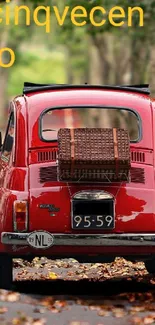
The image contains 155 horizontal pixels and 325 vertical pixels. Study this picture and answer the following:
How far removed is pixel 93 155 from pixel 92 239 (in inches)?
34.8

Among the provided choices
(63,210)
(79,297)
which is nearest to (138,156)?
(63,210)

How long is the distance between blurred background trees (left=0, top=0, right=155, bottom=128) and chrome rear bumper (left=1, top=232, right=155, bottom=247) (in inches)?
467

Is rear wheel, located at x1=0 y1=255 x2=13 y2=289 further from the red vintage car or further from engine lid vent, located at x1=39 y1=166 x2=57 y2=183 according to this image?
engine lid vent, located at x1=39 y1=166 x2=57 y2=183

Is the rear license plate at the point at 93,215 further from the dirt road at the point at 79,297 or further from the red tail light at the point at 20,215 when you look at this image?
the dirt road at the point at 79,297

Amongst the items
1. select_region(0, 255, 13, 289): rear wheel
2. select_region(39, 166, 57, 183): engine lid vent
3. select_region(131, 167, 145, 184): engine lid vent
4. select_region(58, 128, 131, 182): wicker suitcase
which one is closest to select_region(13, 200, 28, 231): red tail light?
select_region(39, 166, 57, 183): engine lid vent

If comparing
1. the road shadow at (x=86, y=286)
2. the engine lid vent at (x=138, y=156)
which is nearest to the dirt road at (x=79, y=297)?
the road shadow at (x=86, y=286)

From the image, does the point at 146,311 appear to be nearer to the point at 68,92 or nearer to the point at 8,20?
the point at 68,92

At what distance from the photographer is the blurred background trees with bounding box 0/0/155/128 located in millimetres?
24984

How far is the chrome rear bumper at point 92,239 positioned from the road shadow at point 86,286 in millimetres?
591

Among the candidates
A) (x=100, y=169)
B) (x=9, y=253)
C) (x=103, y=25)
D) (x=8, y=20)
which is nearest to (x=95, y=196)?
(x=100, y=169)

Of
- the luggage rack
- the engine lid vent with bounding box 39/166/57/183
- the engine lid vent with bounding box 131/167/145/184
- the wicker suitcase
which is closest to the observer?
the wicker suitcase

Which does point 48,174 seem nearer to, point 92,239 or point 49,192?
point 49,192

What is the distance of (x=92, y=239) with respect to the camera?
10.7 m

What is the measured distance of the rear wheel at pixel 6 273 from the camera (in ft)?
37.0
